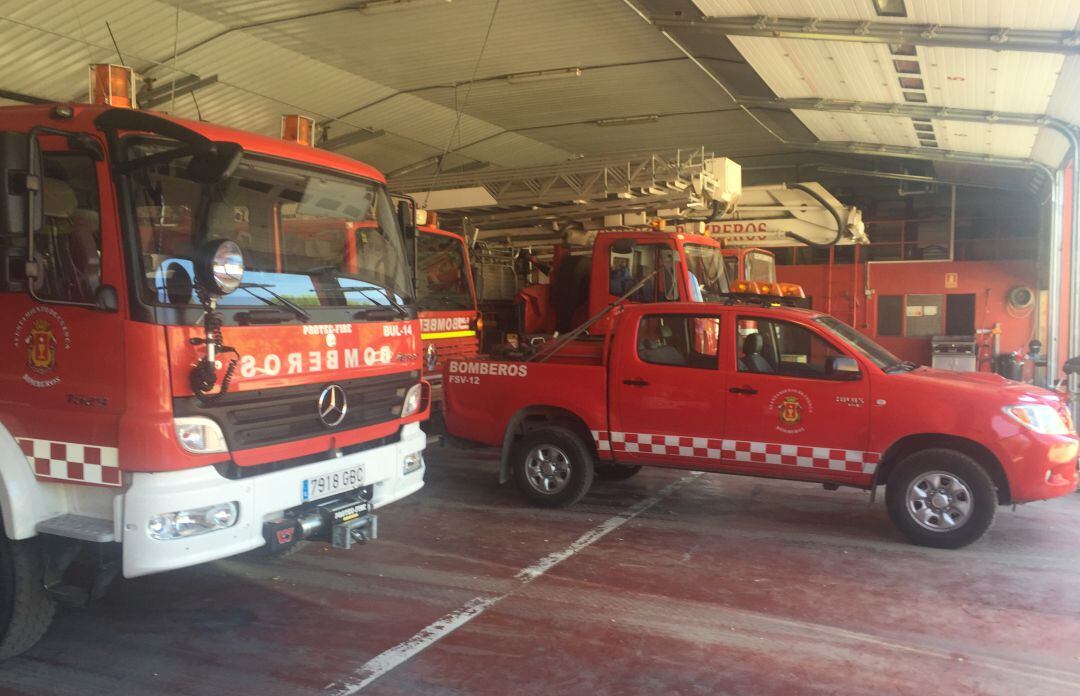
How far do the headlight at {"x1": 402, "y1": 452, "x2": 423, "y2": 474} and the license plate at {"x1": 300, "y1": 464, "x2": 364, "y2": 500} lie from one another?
46cm

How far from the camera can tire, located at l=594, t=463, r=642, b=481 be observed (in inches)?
347

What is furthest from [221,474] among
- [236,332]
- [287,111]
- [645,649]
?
[287,111]

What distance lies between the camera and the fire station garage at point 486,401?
408 cm

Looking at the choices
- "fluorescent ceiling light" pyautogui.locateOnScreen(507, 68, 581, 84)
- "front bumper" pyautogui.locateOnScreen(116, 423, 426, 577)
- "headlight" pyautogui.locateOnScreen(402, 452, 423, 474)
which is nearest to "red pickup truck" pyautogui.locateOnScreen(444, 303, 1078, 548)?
"headlight" pyautogui.locateOnScreen(402, 452, 423, 474)

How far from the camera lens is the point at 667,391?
716cm

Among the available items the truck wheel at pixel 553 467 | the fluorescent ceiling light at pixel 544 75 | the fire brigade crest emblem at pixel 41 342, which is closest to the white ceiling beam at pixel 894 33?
the fluorescent ceiling light at pixel 544 75

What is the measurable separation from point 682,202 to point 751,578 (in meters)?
6.51

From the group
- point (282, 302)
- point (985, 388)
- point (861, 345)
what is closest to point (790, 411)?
point (861, 345)

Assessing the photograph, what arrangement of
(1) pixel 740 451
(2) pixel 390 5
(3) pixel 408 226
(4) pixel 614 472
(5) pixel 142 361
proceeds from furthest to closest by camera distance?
1. (2) pixel 390 5
2. (4) pixel 614 472
3. (1) pixel 740 451
4. (3) pixel 408 226
5. (5) pixel 142 361

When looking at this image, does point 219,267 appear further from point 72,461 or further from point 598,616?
point 598,616

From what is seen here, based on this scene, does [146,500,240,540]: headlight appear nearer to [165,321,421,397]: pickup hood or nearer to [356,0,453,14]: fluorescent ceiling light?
[165,321,421,397]: pickup hood

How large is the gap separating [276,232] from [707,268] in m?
6.84

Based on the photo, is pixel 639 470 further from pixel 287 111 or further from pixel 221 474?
pixel 287 111

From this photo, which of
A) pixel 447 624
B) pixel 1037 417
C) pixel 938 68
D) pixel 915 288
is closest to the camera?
pixel 447 624
